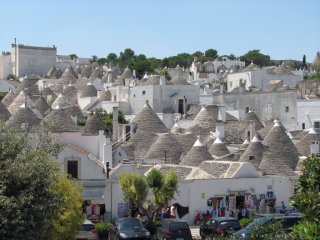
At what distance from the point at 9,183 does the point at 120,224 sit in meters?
8.50

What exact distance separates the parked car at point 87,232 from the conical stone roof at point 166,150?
1568cm

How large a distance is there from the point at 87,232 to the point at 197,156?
44.7 feet

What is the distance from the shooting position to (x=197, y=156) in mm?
35656

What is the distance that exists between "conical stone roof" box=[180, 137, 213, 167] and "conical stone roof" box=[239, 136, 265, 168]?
1970 mm

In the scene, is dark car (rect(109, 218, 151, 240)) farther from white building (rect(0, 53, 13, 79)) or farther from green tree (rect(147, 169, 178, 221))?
white building (rect(0, 53, 13, 79))

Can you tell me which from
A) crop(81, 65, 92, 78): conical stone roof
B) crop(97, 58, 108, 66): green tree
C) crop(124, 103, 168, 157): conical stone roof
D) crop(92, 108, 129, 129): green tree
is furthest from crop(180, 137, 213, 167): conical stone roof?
crop(97, 58, 108, 66): green tree

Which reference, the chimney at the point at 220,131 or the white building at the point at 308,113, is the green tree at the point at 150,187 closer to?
the chimney at the point at 220,131

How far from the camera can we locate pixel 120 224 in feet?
76.9

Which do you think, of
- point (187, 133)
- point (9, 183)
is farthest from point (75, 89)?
point (9, 183)

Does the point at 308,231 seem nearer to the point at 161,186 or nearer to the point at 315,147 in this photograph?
the point at 161,186

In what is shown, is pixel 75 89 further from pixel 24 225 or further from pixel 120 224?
pixel 24 225

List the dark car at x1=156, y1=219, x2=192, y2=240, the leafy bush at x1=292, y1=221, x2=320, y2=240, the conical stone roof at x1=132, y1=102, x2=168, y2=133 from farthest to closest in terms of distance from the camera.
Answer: the conical stone roof at x1=132, y1=102, x2=168, y2=133
the dark car at x1=156, y1=219, x2=192, y2=240
the leafy bush at x1=292, y1=221, x2=320, y2=240

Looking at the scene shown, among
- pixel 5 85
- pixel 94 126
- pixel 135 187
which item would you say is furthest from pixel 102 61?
pixel 135 187

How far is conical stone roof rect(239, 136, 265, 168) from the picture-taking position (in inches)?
1436
